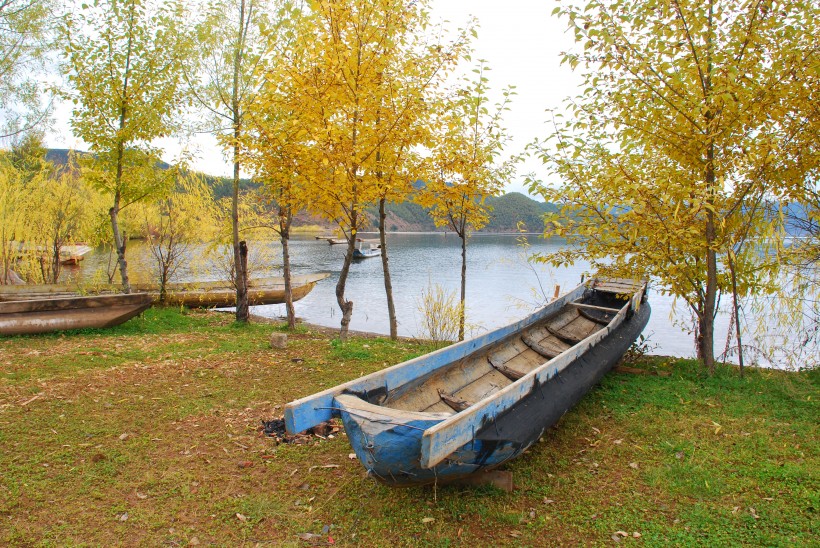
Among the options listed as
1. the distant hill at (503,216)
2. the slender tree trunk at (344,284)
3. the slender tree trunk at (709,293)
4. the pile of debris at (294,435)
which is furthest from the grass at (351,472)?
the distant hill at (503,216)

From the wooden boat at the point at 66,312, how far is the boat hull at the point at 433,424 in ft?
25.9

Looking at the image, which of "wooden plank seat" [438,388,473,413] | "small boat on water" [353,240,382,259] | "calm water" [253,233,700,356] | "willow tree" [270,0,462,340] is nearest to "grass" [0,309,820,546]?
"wooden plank seat" [438,388,473,413]

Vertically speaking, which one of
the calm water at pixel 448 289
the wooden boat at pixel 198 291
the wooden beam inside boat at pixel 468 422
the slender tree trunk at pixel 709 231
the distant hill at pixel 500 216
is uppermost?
the distant hill at pixel 500 216

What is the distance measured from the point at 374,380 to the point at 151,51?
950cm

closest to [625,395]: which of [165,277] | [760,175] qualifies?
[760,175]

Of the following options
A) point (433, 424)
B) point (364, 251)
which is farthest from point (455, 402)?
point (364, 251)

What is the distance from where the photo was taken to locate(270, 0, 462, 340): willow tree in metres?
6.68

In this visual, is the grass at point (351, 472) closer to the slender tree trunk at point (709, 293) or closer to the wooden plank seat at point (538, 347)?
the slender tree trunk at point (709, 293)

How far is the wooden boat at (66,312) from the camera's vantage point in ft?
26.8

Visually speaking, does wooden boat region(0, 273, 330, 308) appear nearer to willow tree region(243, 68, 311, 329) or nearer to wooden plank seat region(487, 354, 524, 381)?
willow tree region(243, 68, 311, 329)

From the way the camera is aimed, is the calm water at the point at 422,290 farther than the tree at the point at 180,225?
Yes

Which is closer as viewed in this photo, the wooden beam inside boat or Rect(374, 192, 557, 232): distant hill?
the wooden beam inside boat

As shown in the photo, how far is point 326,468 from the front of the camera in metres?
4.19

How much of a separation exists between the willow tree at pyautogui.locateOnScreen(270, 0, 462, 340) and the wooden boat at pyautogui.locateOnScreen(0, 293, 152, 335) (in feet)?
16.4
